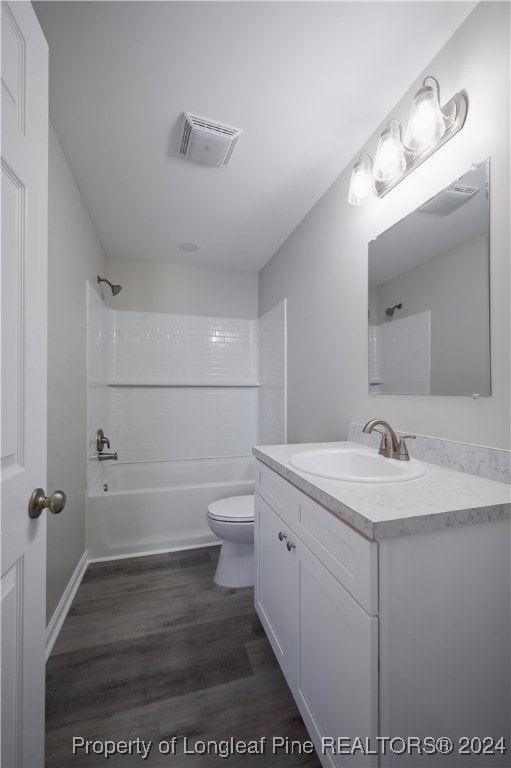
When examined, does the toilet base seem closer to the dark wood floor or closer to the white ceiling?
the dark wood floor

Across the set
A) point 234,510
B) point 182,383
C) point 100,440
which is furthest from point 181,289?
point 234,510

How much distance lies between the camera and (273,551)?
129 centimetres

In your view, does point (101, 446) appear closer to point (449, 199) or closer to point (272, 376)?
point (272, 376)

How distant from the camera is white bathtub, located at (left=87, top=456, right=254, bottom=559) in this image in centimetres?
223

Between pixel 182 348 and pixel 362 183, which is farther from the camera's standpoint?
pixel 182 348

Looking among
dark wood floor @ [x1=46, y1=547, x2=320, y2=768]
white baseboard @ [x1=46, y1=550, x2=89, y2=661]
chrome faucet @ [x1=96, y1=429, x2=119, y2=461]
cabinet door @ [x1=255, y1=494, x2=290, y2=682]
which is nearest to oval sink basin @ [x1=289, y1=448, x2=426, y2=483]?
cabinet door @ [x1=255, y1=494, x2=290, y2=682]

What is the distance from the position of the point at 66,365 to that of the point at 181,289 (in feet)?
5.25

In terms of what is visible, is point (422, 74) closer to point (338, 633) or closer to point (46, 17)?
point (46, 17)

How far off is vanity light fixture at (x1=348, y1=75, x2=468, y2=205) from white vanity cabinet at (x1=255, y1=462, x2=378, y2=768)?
131cm

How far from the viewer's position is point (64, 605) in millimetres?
1663

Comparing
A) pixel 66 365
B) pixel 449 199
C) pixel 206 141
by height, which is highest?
pixel 206 141

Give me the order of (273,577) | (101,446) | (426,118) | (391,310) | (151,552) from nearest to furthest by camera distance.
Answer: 1. (426,118)
2. (273,577)
3. (391,310)
4. (151,552)
5. (101,446)

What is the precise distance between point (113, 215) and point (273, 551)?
2.31 metres

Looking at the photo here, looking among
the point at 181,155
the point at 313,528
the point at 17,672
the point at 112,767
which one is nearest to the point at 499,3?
the point at 181,155
